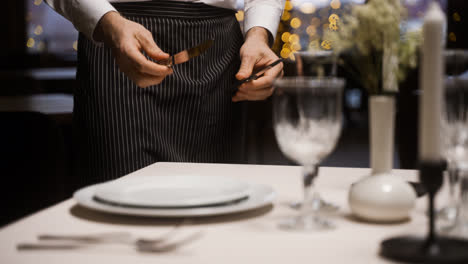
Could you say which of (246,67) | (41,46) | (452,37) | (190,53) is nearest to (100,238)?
(190,53)

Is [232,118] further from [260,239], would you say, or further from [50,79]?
[50,79]

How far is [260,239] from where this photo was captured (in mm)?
719

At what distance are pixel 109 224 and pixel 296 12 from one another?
678 cm

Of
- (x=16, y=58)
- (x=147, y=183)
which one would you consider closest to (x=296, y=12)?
(x=16, y=58)

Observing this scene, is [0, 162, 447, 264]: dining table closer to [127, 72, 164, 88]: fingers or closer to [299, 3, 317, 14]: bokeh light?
[127, 72, 164, 88]: fingers

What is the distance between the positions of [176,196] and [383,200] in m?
0.29

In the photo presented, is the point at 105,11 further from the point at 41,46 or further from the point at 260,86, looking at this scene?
the point at 41,46

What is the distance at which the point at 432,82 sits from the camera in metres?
0.62

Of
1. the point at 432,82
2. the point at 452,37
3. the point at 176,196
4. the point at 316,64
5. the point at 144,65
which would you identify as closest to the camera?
the point at 432,82

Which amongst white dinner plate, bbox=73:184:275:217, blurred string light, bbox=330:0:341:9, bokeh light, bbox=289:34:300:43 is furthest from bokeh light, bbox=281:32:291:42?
white dinner plate, bbox=73:184:275:217

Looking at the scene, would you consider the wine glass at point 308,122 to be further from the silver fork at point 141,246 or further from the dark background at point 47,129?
the dark background at point 47,129

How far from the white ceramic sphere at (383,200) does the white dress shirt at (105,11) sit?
1.00 meters

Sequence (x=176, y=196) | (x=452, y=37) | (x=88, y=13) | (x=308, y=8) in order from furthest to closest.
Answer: (x=308, y=8), (x=452, y=37), (x=88, y=13), (x=176, y=196)

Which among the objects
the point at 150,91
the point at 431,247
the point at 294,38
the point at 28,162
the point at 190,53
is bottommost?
the point at 28,162
